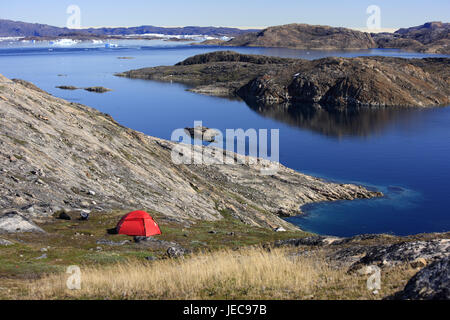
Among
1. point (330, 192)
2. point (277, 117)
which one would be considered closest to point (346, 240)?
point (330, 192)

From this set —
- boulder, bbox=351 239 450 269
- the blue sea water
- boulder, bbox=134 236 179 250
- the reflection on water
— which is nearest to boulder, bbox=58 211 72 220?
boulder, bbox=134 236 179 250

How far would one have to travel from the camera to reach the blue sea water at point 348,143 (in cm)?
5394

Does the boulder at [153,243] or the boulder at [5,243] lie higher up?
the boulder at [5,243]

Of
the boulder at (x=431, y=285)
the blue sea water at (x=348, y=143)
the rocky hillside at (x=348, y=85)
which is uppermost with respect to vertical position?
the rocky hillside at (x=348, y=85)

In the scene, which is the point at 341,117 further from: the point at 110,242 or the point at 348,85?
the point at 110,242

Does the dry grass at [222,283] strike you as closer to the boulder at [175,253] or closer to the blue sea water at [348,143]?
the boulder at [175,253]

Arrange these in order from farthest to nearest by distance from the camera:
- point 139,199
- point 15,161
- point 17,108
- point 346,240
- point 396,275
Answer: point 17,108
point 139,199
point 15,161
point 346,240
point 396,275

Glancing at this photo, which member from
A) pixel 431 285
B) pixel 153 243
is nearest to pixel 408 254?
pixel 431 285

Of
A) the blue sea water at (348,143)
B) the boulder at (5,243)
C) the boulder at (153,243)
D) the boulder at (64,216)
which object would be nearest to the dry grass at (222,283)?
the boulder at (5,243)

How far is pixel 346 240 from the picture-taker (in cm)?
2005

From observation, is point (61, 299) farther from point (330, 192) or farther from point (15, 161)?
point (330, 192)

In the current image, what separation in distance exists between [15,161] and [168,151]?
25555 millimetres

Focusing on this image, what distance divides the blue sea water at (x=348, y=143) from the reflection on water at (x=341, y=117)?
0.83 feet
